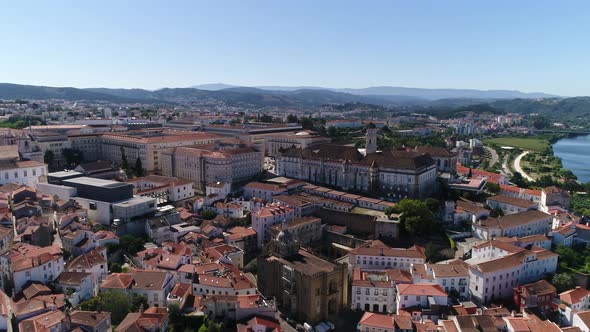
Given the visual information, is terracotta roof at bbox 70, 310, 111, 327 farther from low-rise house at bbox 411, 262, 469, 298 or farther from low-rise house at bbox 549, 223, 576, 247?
low-rise house at bbox 549, 223, 576, 247

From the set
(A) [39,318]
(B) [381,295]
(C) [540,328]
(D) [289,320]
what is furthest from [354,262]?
(A) [39,318]

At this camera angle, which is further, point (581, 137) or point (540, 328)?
point (581, 137)

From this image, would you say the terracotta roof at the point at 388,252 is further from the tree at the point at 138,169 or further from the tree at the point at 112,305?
the tree at the point at 138,169

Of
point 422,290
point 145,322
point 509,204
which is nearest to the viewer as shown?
point 145,322

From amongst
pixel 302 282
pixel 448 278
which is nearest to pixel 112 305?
pixel 302 282

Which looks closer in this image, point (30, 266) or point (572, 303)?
point (30, 266)

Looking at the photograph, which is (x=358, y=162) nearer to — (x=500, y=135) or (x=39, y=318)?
(x=39, y=318)

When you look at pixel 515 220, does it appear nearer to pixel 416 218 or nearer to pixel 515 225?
pixel 515 225
